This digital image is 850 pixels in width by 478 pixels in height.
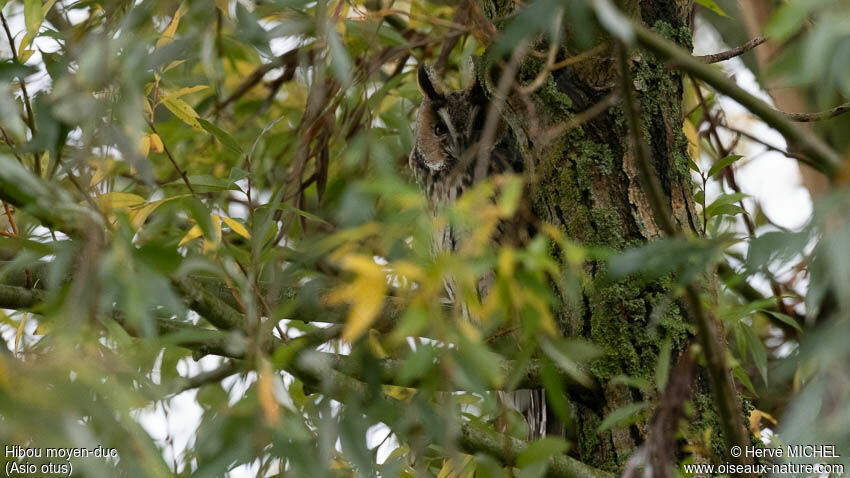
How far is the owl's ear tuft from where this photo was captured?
6.70 ft

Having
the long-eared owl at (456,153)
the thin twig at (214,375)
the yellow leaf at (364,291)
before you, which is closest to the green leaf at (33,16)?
the thin twig at (214,375)

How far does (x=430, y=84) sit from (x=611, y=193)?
0.82 meters

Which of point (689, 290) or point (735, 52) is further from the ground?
point (735, 52)

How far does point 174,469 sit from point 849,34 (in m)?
1.10

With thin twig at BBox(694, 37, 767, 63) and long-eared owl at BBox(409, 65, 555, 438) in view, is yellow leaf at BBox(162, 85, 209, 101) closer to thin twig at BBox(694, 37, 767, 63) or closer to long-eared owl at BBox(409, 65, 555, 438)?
long-eared owl at BBox(409, 65, 555, 438)

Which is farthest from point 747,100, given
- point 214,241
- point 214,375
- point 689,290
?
point 214,375

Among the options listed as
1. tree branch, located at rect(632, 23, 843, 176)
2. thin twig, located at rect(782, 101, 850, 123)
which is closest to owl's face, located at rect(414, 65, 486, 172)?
thin twig, located at rect(782, 101, 850, 123)

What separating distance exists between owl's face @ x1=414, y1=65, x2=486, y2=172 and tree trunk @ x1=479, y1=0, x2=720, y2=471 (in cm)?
58

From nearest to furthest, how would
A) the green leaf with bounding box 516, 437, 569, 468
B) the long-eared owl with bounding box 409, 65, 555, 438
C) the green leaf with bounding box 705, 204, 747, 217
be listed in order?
1. the green leaf with bounding box 516, 437, 569, 468
2. the green leaf with bounding box 705, 204, 747, 217
3. the long-eared owl with bounding box 409, 65, 555, 438

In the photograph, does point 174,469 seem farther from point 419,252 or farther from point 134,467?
point 419,252

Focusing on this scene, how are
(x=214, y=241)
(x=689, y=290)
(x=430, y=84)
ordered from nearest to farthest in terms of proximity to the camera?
1. (x=689, y=290)
2. (x=214, y=241)
3. (x=430, y=84)

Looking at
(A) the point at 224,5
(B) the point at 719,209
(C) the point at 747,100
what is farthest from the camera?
(B) the point at 719,209

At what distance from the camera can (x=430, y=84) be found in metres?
2.10

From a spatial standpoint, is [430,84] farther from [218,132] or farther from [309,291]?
[309,291]
